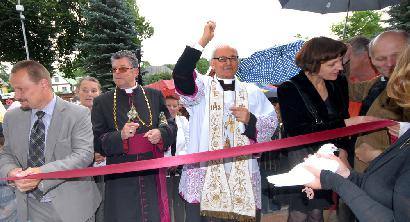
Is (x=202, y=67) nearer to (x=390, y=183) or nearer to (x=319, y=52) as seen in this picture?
(x=319, y=52)

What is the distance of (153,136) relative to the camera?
340 centimetres

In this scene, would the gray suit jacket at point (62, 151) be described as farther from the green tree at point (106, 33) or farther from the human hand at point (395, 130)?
the green tree at point (106, 33)

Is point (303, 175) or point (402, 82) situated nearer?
point (402, 82)

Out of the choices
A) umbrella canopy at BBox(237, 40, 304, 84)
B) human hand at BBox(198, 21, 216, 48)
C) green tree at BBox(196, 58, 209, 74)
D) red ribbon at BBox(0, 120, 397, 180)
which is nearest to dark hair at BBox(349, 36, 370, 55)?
red ribbon at BBox(0, 120, 397, 180)

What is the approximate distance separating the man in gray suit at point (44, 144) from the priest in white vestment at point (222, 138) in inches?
37.7

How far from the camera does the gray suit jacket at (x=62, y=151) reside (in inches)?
119

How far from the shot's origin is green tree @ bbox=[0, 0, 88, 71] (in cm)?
2739

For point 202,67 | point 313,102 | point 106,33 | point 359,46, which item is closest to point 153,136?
point 313,102

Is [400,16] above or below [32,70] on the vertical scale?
above

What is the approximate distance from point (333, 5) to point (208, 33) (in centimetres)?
305

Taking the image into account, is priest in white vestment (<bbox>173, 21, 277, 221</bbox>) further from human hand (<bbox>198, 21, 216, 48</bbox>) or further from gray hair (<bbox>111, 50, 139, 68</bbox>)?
gray hair (<bbox>111, 50, 139, 68</bbox>)

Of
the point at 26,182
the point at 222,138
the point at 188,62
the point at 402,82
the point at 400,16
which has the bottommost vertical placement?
the point at 26,182

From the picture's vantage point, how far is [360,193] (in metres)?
1.70

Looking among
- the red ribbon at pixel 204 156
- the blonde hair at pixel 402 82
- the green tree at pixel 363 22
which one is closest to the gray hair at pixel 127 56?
the red ribbon at pixel 204 156
